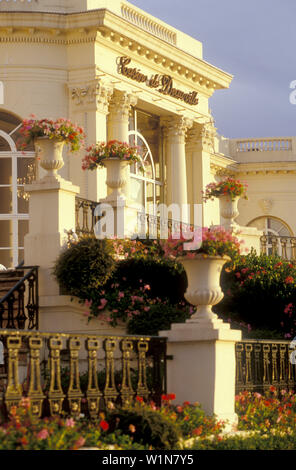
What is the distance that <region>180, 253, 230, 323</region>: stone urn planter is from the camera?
10727 millimetres

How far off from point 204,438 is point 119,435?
1327mm

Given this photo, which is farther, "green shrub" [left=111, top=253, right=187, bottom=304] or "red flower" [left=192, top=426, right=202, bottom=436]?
"green shrub" [left=111, top=253, right=187, bottom=304]

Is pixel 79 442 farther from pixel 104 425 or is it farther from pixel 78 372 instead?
pixel 78 372

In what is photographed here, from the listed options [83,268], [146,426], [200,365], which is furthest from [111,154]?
[146,426]

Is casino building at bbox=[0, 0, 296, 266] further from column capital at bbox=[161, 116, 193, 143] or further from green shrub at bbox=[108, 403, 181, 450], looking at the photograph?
green shrub at bbox=[108, 403, 181, 450]

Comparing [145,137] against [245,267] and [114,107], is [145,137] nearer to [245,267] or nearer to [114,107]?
[114,107]

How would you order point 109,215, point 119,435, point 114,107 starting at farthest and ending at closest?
point 114,107 → point 109,215 → point 119,435

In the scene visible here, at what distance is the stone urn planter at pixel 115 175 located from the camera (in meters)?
17.3

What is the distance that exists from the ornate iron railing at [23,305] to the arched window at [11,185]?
10724 millimetres

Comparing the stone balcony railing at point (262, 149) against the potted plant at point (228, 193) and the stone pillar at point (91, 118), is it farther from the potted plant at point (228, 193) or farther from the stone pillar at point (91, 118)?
the potted plant at point (228, 193)

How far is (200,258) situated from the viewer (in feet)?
35.2

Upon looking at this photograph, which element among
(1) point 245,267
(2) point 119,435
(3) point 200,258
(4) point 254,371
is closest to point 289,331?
(1) point 245,267

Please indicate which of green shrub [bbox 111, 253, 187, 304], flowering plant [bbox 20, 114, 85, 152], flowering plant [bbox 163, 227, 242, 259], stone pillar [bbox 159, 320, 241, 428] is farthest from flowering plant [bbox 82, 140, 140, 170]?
stone pillar [bbox 159, 320, 241, 428]

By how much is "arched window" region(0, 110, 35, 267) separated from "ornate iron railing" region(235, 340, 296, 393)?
12852 mm
